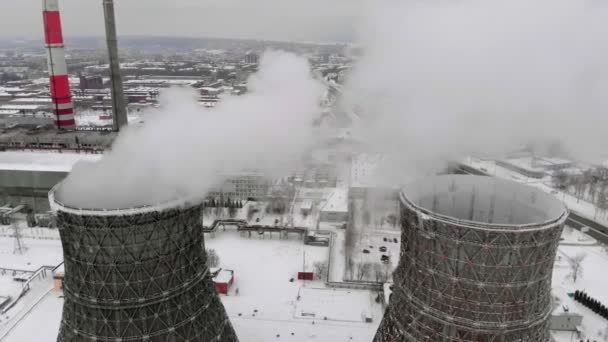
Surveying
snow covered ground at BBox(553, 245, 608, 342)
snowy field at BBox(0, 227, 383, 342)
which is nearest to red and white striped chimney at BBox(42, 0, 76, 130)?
snowy field at BBox(0, 227, 383, 342)

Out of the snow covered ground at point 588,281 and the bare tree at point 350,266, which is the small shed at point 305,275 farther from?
the snow covered ground at point 588,281

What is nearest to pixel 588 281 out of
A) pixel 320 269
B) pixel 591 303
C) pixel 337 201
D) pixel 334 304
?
pixel 591 303

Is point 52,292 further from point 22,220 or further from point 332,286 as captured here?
point 332,286

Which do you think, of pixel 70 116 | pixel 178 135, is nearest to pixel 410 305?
pixel 178 135

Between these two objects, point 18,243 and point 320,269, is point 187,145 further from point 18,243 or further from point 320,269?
point 18,243

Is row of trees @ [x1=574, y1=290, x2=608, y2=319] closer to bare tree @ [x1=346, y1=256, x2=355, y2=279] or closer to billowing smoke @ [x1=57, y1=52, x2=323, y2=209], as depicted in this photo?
bare tree @ [x1=346, y1=256, x2=355, y2=279]

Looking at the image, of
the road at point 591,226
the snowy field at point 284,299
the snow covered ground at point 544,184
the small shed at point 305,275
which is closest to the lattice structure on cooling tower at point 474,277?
the snowy field at point 284,299
